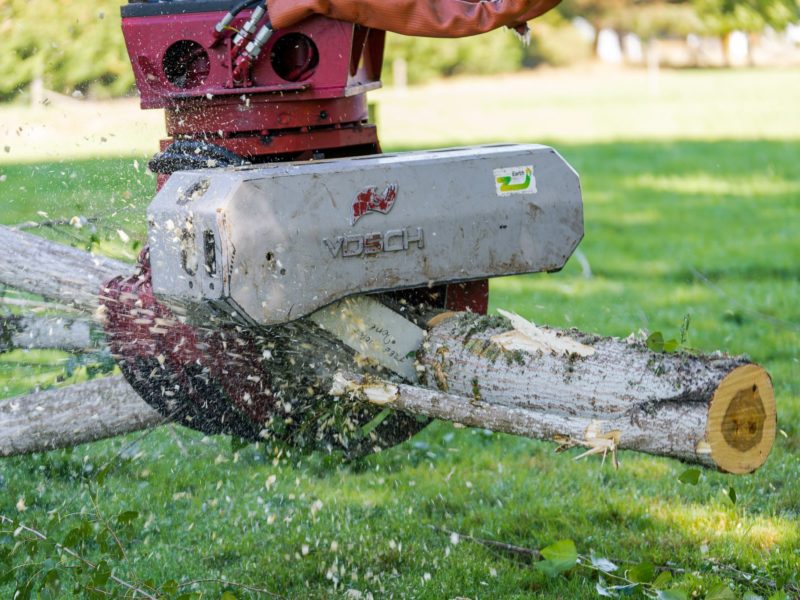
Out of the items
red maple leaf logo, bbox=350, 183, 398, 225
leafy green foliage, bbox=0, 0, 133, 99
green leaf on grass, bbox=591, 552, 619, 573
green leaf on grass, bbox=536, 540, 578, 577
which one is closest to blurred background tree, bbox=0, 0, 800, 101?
leafy green foliage, bbox=0, 0, 133, 99

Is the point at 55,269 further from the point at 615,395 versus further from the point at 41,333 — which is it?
the point at 615,395

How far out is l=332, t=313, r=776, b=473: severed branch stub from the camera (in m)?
2.69

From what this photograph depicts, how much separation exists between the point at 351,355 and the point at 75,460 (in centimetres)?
176

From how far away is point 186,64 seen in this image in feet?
11.5

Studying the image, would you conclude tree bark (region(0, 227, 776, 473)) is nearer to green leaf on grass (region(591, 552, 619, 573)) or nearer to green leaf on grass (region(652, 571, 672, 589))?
green leaf on grass (region(652, 571, 672, 589))

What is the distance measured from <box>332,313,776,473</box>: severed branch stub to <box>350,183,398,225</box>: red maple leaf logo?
42 centimetres

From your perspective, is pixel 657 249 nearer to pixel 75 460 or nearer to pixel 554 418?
pixel 75 460

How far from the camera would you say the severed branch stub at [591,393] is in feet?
8.82

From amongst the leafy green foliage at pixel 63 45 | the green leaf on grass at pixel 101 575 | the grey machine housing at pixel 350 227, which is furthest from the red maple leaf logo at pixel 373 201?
the leafy green foliage at pixel 63 45

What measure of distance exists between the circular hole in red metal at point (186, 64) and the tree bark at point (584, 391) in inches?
34.1

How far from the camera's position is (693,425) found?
105 inches

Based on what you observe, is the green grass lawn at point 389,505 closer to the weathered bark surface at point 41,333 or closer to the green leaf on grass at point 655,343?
the weathered bark surface at point 41,333

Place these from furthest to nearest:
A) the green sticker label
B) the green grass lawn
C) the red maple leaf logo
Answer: the green grass lawn
the green sticker label
the red maple leaf logo

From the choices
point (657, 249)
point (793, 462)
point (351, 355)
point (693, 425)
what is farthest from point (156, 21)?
point (657, 249)
